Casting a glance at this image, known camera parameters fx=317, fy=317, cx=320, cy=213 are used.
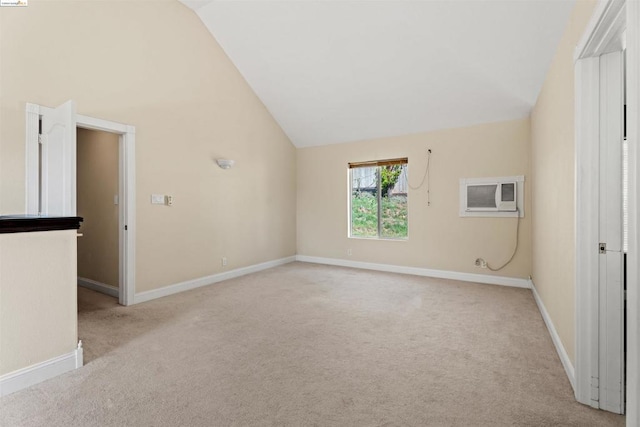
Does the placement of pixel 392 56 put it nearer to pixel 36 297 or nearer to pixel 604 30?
pixel 604 30

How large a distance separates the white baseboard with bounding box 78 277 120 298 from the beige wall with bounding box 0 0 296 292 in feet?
1.85

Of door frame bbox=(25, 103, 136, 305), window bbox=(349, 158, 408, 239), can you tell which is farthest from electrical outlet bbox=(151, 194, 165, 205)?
window bbox=(349, 158, 408, 239)

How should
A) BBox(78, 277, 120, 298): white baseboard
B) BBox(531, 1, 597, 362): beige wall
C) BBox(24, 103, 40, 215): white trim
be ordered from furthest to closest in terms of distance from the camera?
BBox(78, 277, 120, 298): white baseboard → BBox(24, 103, 40, 215): white trim → BBox(531, 1, 597, 362): beige wall

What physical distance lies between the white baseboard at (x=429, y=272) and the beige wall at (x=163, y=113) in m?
1.09

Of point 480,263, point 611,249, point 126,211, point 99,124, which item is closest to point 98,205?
point 126,211

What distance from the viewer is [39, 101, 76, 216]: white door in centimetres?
263

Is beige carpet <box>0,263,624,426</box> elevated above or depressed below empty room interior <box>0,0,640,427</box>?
below

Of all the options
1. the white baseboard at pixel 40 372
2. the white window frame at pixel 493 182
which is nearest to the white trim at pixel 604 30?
the white window frame at pixel 493 182

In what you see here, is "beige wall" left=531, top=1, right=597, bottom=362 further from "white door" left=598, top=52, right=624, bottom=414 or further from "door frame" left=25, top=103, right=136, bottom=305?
"door frame" left=25, top=103, right=136, bottom=305

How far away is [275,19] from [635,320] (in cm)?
455

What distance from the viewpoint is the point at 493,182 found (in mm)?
4727

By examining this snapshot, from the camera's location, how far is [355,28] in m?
3.92

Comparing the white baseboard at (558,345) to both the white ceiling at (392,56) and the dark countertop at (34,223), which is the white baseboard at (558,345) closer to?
the white ceiling at (392,56)

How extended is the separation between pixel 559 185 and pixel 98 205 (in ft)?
17.7
